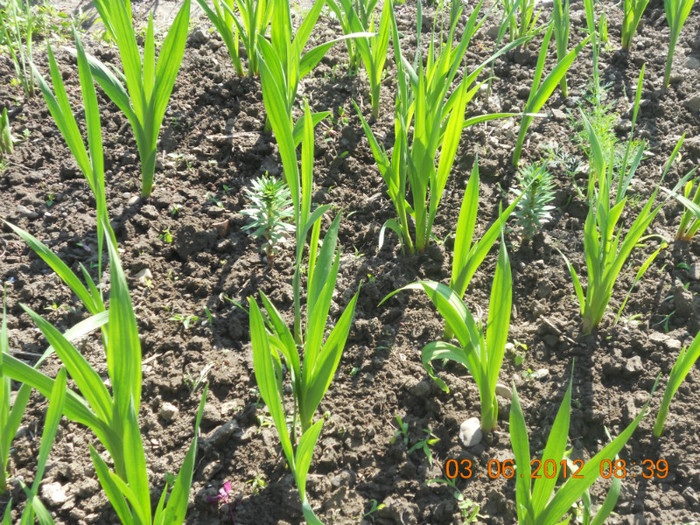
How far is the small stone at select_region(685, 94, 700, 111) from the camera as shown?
2.62 meters

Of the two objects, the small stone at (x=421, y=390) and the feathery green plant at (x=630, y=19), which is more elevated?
the feathery green plant at (x=630, y=19)

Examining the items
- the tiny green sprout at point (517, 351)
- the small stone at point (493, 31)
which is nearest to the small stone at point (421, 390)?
the tiny green sprout at point (517, 351)

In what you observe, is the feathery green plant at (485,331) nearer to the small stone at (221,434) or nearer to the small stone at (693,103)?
the small stone at (221,434)

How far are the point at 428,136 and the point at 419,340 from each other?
586 mm

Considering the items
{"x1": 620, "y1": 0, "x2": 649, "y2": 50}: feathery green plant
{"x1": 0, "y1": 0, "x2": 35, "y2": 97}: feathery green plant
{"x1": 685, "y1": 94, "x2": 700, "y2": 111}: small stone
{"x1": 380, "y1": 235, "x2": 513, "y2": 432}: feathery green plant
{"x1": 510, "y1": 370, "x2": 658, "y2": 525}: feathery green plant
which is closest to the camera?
{"x1": 510, "y1": 370, "x2": 658, "y2": 525}: feathery green plant

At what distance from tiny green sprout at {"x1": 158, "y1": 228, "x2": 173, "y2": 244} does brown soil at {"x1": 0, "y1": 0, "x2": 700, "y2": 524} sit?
0.4 inches

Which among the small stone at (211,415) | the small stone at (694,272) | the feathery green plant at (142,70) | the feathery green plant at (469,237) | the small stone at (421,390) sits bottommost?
the small stone at (421,390)

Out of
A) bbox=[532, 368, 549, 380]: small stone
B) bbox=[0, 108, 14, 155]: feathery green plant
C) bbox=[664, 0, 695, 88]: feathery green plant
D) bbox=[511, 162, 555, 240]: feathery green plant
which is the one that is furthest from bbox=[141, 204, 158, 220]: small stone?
bbox=[664, 0, 695, 88]: feathery green plant

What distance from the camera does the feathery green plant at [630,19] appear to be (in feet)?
9.14

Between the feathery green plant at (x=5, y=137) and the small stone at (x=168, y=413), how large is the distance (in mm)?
1255

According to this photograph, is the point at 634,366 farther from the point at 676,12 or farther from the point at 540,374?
the point at 676,12

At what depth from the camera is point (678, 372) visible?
1.50 meters

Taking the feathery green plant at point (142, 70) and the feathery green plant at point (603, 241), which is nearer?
the feathery green plant at point (603, 241)
